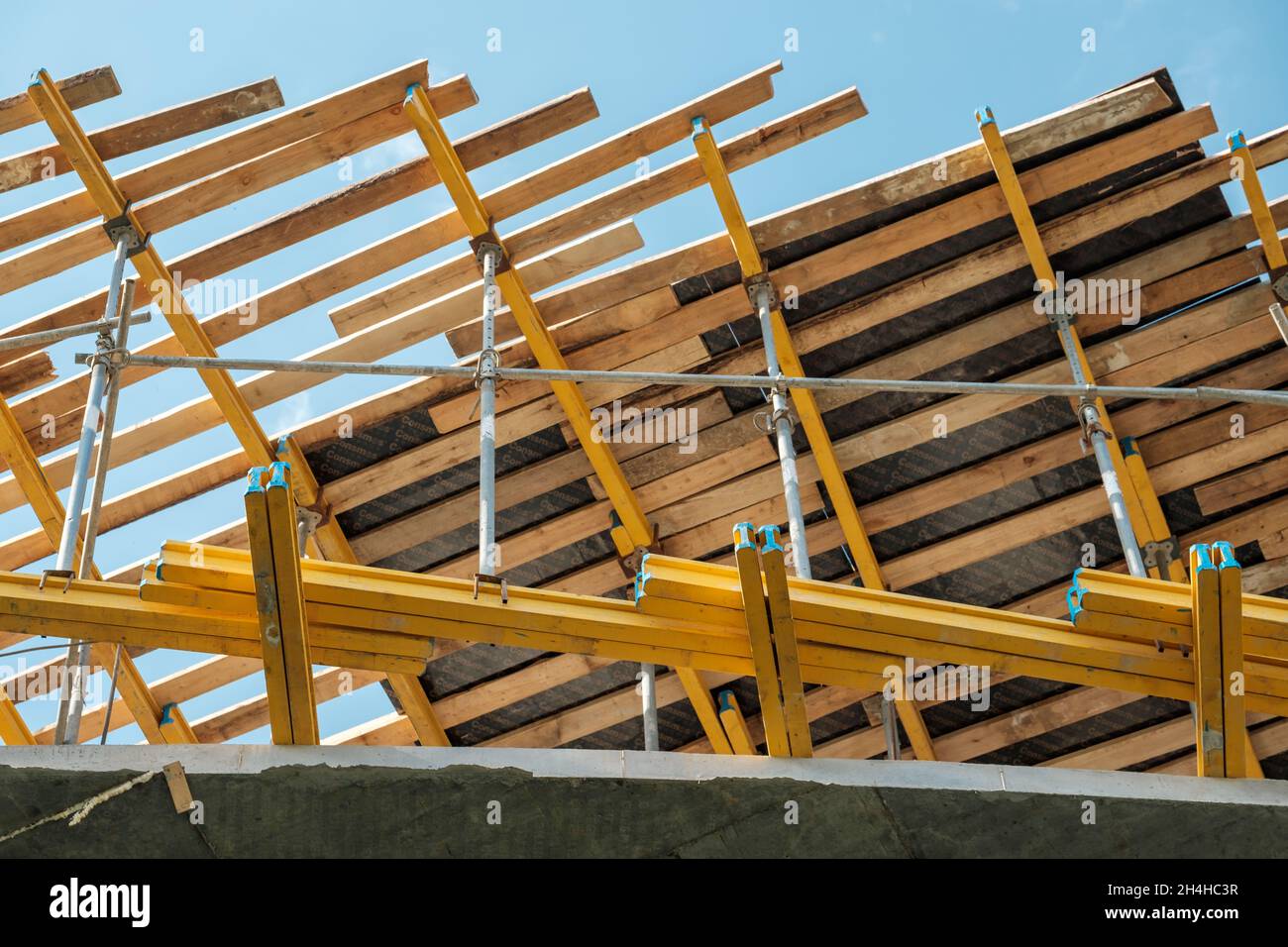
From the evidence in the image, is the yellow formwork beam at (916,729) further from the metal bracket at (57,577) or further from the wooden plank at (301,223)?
the metal bracket at (57,577)

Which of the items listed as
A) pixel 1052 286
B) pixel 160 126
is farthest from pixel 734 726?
pixel 160 126

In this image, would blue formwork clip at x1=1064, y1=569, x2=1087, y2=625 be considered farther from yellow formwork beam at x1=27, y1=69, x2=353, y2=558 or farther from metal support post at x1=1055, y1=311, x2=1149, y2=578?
yellow formwork beam at x1=27, y1=69, x2=353, y2=558

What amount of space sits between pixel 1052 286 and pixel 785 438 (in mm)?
2312

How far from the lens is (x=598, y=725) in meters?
10.2

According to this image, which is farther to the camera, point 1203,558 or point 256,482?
point 1203,558

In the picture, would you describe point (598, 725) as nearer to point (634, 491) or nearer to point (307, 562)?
point (634, 491)

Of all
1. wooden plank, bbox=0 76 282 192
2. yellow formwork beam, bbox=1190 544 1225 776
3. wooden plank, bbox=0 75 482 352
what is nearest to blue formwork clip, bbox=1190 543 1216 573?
yellow formwork beam, bbox=1190 544 1225 776

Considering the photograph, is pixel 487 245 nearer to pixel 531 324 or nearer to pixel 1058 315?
pixel 531 324

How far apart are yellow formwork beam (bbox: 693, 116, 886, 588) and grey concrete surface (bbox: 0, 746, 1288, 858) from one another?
3465mm

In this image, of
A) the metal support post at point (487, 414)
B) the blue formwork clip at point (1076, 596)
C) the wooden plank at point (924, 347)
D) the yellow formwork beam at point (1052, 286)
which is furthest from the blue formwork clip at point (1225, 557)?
the wooden plank at point (924, 347)

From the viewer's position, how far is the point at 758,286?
358 inches

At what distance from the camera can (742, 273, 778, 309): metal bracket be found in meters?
9.08
